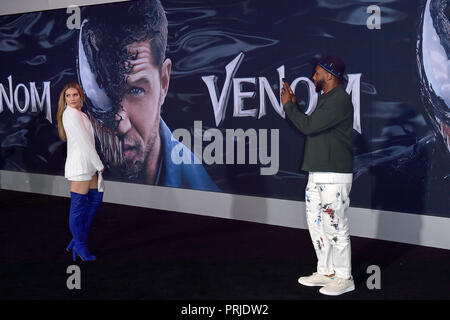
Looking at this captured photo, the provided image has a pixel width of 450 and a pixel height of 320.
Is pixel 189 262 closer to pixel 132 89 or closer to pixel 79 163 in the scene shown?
pixel 79 163

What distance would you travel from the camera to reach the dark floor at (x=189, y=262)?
4.45 m

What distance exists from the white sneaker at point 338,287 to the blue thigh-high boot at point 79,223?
2.13 meters

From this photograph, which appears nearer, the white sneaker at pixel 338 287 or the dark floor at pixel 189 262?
the white sneaker at pixel 338 287

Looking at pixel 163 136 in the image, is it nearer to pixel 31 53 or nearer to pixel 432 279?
pixel 31 53

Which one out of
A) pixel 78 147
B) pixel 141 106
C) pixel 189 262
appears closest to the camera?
pixel 78 147

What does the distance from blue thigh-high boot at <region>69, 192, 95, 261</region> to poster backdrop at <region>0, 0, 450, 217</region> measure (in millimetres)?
2445

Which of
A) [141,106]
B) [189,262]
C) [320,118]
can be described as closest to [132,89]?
[141,106]

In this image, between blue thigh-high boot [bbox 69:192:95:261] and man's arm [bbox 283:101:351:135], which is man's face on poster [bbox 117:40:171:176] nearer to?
blue thigh-high boot [bbox 69:192:95:261]

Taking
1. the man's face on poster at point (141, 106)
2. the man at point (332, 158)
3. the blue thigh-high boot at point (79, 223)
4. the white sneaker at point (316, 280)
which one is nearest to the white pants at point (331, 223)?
the man at point (332, 158)

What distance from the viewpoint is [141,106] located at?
8016 millimetres

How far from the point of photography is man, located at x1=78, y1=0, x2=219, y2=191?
25.7 ft

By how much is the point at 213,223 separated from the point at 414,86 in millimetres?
2690

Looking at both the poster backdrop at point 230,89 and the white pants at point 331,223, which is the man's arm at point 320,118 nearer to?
the white pants at point 331,223

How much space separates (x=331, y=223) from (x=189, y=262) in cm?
Result: 154
